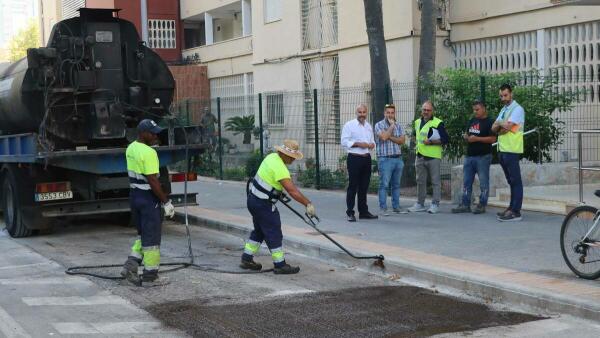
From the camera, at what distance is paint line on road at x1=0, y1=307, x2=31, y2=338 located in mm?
6857

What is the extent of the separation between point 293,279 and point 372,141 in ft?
13.7

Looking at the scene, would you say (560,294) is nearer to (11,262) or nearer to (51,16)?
(11,262)

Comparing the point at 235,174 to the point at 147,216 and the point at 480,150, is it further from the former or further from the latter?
the point at 147,216

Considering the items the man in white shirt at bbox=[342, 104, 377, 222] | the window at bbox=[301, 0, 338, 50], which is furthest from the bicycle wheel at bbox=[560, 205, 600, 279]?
the window at bbox=[301, 0, 338, 50]

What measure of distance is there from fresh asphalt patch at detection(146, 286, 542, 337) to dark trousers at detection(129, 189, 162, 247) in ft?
3.65

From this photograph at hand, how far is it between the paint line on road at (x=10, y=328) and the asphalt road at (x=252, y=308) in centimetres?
2

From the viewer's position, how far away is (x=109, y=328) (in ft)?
23.2

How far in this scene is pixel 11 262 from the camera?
10.7 m

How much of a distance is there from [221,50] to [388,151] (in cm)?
2138

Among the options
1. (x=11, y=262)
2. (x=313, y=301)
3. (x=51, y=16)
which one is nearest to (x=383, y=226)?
(x=313, y=301)

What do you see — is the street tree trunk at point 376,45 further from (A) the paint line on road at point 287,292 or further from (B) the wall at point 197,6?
(B) the wall at point 197,6

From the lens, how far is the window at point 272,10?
2684 cm

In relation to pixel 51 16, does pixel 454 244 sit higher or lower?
lower

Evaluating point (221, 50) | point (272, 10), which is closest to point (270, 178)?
point (272, 10)
